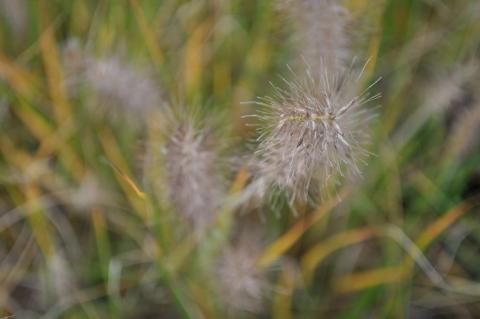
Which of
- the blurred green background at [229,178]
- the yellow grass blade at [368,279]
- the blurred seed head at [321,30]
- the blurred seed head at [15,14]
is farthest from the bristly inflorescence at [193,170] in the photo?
the blurred seed head at [15,14]

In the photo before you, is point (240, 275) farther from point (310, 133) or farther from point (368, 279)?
point (310, 133)

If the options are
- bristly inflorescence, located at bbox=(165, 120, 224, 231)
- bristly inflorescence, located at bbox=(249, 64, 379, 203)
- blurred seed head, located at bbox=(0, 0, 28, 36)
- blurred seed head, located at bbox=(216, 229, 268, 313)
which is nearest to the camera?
bristly inflorescence, located at bbox=(249, 64, 379, 203)

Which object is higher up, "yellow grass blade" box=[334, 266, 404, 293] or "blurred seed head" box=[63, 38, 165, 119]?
"blurred seed head" box=[63, 38, 165, 119]

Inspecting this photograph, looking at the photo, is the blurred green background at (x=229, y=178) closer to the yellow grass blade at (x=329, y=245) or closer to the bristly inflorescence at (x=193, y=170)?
the yellow grass blade at (x=329, y=245)

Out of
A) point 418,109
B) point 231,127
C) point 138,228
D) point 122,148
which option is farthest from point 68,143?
point 418,109

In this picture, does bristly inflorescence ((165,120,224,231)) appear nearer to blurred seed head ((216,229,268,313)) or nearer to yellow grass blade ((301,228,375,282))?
blurred seed head ((216,229,268,313))


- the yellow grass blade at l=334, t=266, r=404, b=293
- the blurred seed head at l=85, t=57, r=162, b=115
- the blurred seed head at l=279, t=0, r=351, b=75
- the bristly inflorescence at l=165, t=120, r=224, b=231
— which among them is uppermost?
the blurred seed head at l=279, t=0, r=351, b=75

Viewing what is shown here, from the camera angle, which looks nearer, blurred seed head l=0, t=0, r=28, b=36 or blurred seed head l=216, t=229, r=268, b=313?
blurred seed head l=216, t=229, r=268, b=313

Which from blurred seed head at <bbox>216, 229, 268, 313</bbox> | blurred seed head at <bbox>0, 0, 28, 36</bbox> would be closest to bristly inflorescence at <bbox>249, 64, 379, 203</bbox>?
blurred seed head at <bbox>216, 229, 268, 313</bbox>
